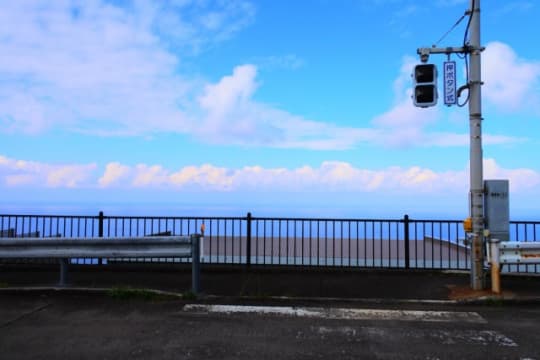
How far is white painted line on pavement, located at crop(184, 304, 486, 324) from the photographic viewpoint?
20.5 feet

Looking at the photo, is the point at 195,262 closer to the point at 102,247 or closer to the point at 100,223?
the point at 102,247

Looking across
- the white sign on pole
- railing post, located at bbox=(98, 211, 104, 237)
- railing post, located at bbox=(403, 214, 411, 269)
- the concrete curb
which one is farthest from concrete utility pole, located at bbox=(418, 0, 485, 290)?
railing post, located at bbox=(98, 211, 104, 237)

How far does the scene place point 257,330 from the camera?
18.4 feet

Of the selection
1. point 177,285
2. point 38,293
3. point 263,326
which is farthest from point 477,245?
point 38,293

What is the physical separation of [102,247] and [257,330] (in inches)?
141

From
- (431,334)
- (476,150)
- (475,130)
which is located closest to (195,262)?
(431,334)

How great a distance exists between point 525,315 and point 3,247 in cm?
867

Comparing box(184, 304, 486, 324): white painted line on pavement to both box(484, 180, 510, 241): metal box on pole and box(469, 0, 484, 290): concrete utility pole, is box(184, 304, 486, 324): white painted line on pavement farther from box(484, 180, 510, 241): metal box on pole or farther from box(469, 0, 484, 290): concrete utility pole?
box(484, 180, 510, 241): metal box on pole

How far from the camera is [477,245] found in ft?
25.7

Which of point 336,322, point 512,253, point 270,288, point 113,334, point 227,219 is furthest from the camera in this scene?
point 227,219

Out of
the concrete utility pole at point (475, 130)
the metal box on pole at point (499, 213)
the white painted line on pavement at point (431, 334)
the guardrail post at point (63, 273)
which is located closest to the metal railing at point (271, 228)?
the concrete utility pole at point (475, 130)

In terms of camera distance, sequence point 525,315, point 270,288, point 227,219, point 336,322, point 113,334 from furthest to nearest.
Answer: point 227,219, point 270,288, point 525,315, point 336,322, point 113,334

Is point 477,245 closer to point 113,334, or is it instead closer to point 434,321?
point 434,321

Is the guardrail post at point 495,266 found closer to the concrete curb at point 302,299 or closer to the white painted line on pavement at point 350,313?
the concrete curb at point 302,299
